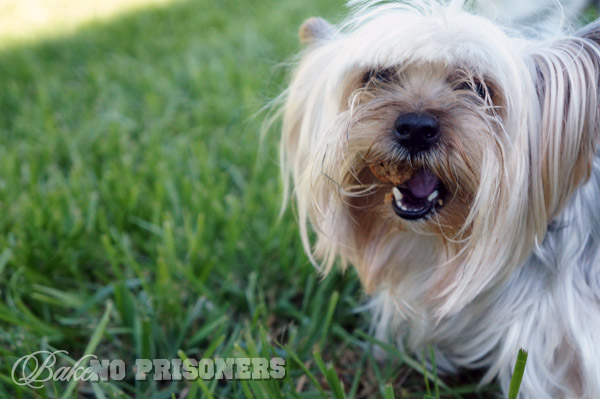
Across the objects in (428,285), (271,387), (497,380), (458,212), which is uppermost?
(458,212)

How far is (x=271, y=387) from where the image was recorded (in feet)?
5.33

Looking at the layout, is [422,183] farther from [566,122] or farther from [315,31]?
[315,31]

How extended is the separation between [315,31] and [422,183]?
2.18 feet

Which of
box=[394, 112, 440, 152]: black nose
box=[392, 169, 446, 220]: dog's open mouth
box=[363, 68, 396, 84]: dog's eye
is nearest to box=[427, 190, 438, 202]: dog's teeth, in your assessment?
box=[392, 169, 446, 220]: dog's open mouth

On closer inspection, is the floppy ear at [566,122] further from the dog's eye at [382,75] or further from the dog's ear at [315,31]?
the dog's ear at [315,31]

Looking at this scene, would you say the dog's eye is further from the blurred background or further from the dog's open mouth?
the blurred background

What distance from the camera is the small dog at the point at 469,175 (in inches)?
58.0

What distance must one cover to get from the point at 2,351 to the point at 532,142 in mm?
1621

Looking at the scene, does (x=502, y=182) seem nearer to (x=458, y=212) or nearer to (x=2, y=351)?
(x=458, y=212)

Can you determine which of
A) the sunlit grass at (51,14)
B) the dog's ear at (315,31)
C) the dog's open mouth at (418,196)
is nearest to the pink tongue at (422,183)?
the dog's open mouth at (418,196)

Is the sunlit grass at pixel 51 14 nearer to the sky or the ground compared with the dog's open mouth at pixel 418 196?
nearer to the sky

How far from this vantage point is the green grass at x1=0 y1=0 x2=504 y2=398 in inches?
74.4

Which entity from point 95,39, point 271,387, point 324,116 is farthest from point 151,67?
point 271,387

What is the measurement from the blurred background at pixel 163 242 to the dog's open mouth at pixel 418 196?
1.50ft
